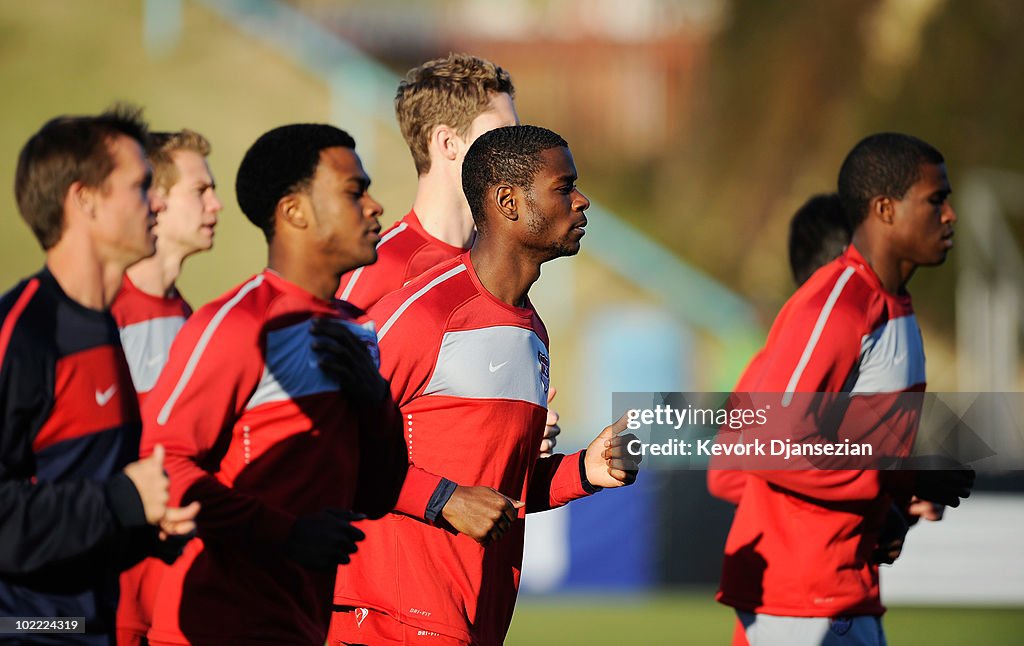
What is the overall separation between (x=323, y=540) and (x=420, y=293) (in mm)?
1215

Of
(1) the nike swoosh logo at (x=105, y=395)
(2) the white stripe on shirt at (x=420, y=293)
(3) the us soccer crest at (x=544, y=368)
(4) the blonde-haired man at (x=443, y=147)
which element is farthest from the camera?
(4) the blonde-haired man at (x=443, y=147)

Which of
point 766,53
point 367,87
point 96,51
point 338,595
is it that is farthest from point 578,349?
point 338,595

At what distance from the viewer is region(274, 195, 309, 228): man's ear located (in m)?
4.32

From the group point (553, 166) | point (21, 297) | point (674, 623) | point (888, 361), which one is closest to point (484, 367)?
point (553, 166)

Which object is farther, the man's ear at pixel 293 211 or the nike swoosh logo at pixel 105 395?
the man's ear at pixel 293 211

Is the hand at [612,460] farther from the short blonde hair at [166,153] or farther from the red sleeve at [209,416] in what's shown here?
the short blonde hair at [166,153]

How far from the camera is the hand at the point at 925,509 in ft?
19.4

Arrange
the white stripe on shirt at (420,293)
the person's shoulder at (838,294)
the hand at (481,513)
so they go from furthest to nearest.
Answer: the person's shoulder at (838,294), the white stripe on shirt at (420,293), the hand at (481,513)

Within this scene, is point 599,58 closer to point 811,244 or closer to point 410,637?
point 811,244

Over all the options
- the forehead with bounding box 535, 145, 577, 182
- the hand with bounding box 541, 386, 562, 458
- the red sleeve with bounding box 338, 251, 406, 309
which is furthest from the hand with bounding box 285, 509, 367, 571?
the red sleeve with bounding box 338, 251, 406, 309

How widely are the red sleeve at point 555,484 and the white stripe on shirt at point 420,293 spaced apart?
2.43 ft

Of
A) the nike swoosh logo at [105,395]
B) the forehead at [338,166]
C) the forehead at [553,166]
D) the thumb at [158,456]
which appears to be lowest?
the thumb at [158,456]

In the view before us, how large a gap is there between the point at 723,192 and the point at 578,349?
12.8 m

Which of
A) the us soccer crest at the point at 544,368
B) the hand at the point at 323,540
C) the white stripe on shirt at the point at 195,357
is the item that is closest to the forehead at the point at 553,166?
the us soccer crest at the point at 544,368
